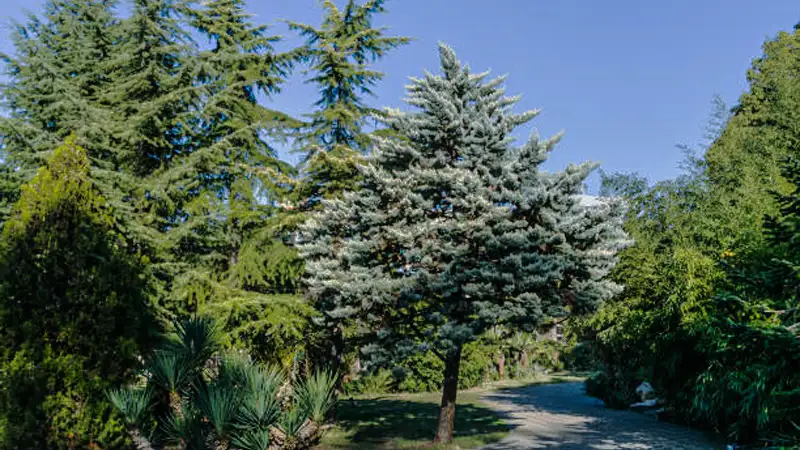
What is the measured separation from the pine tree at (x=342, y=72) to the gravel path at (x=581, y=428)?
8142 millimetres

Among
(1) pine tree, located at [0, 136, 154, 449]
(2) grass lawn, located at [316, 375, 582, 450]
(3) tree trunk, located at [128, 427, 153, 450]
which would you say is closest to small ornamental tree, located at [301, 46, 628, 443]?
(2) grass lawn, located at [316, 375, 582, 450]

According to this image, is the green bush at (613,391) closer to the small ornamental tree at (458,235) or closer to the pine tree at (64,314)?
the small ornamental tree at (458,235)

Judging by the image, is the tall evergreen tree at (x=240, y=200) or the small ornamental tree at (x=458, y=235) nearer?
the small ornamental tree at (x=458, y=235)

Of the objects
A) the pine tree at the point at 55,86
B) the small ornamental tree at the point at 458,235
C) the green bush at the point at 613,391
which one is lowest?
the green bush at the point at 613,391

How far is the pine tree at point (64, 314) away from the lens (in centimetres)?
660

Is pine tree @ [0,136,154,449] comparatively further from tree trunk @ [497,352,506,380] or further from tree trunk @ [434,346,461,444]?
tree trunk @ [497,352,506,380]

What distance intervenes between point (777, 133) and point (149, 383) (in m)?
18.2

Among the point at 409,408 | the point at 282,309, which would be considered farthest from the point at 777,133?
the point at 282,309

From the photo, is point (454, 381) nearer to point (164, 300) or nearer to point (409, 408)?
point (409, 408)

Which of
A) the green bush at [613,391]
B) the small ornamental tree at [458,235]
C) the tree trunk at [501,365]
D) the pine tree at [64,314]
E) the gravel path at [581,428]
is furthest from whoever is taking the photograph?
the tree trunk at [501,365]

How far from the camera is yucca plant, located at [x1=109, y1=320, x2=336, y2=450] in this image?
6754 millimetres

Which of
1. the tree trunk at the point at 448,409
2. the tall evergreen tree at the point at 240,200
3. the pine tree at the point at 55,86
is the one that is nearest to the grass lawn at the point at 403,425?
the tree trunk at the point at 448,409

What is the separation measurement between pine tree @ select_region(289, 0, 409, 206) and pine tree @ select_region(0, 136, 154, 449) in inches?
281

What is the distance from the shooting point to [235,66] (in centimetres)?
1633
